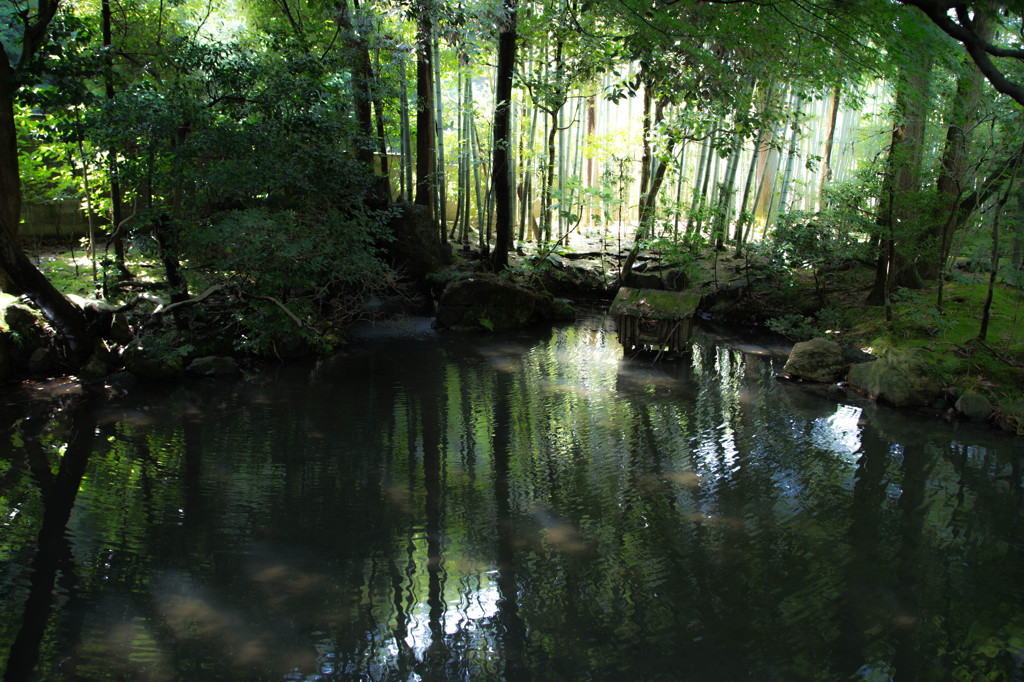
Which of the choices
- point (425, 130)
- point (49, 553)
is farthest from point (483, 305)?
point (49, 553)

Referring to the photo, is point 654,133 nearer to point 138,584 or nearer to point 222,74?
point 222,74

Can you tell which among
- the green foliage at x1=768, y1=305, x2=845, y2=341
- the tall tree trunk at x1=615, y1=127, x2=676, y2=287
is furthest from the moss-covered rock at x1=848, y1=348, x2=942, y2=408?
the tall tree trunk at x1=615, y1=127, x2=676, y2=287

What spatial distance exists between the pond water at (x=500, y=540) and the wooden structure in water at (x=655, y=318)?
6.01ft

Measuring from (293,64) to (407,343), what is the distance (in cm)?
405

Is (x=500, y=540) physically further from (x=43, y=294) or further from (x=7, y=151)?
(x=7, y=151)

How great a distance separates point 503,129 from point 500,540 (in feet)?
28.2

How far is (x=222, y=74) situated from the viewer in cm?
716

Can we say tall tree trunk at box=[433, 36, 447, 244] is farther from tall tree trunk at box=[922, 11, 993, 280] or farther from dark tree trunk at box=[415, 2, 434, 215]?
tall tree trunk at box=[922, 11, 993, 280]

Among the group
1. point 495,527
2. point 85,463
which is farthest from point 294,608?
point 85,463

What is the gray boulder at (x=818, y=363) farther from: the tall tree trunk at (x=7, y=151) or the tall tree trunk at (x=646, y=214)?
the tall tree trunk at (x=7, y=151)

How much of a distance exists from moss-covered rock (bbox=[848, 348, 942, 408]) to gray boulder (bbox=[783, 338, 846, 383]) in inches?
12.7

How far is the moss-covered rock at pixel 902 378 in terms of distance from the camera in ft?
22.6

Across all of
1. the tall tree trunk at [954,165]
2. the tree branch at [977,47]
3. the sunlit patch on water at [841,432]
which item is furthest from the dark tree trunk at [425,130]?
the tree branch at [977,47]

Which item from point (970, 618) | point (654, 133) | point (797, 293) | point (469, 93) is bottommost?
point (970, 618)
